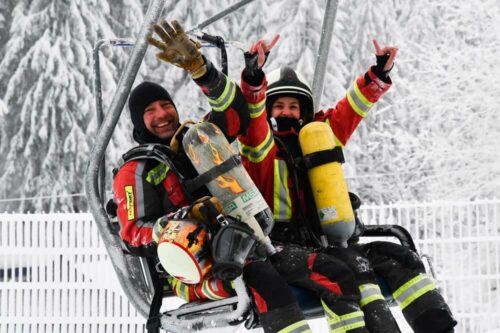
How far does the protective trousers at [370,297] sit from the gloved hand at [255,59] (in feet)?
2.62

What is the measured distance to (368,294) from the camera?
306 cm

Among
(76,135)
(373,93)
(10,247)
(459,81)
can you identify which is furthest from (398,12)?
(373,93)

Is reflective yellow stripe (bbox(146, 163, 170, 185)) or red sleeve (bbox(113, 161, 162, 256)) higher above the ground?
reflective yellow stripe (bbox(146, 163, 170, 185))

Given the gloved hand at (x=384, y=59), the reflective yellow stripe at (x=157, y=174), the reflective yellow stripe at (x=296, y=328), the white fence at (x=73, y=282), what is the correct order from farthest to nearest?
the white fence at (x=73, y=282) < the gloved hand at (x=384, y=59) < the reflective yellow stripe at (x=157, y=174) < the reflective yellow stripe at (x=296, y=328)

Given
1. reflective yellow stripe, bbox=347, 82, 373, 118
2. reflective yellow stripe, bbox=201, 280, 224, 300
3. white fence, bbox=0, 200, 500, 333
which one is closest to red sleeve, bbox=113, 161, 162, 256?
reflective yellow stripe, bbox=201, 280, 224, 300

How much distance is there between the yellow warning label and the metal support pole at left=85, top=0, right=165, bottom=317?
0.74 ft

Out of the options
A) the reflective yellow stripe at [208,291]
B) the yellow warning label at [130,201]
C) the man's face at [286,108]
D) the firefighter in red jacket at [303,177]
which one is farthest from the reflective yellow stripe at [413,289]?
the yellow warning label at [130,201]

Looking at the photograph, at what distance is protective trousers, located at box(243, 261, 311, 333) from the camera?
2.82 metres

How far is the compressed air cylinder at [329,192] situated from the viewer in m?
3.43

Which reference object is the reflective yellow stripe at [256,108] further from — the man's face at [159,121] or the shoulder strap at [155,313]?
the shoulder strap at [155,313]

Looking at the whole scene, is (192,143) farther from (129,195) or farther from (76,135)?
(76,135)

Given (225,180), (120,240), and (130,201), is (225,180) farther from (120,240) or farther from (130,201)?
(120,240)

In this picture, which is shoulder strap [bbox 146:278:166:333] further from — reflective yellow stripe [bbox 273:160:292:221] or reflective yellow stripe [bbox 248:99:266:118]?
reflective yellow stripe [bbox 248:99:266:118]

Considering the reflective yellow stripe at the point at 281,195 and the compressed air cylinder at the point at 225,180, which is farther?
the reflective yellow stripe at the point at 281,195
